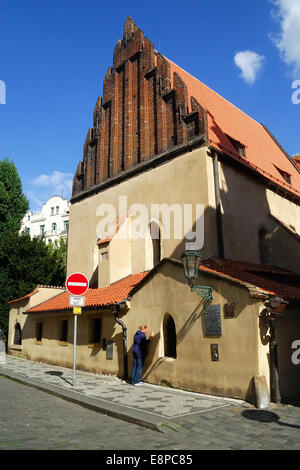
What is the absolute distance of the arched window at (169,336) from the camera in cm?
1018

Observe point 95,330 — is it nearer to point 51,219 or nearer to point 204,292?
point 204,292

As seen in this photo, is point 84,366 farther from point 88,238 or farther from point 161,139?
point 161,139

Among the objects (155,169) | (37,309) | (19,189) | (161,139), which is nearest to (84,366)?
(37,309)

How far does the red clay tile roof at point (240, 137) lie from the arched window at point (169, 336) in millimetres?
6808

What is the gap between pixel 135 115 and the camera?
16922mm

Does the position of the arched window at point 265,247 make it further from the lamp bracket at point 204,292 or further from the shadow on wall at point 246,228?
the lamp bracket at point 204,292

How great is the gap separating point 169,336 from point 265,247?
726cm

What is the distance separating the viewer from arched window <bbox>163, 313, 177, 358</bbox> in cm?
1018

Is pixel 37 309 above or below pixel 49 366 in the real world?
above

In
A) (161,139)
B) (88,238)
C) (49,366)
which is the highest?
(161,139)

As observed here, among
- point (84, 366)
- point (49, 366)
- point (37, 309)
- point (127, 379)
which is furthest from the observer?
point (37, 309)

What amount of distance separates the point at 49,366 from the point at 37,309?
2953 mm

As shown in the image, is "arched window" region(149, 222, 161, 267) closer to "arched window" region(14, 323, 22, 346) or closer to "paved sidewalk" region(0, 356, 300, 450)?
"paved sidewalk" region(0, 356, 300, 450)
